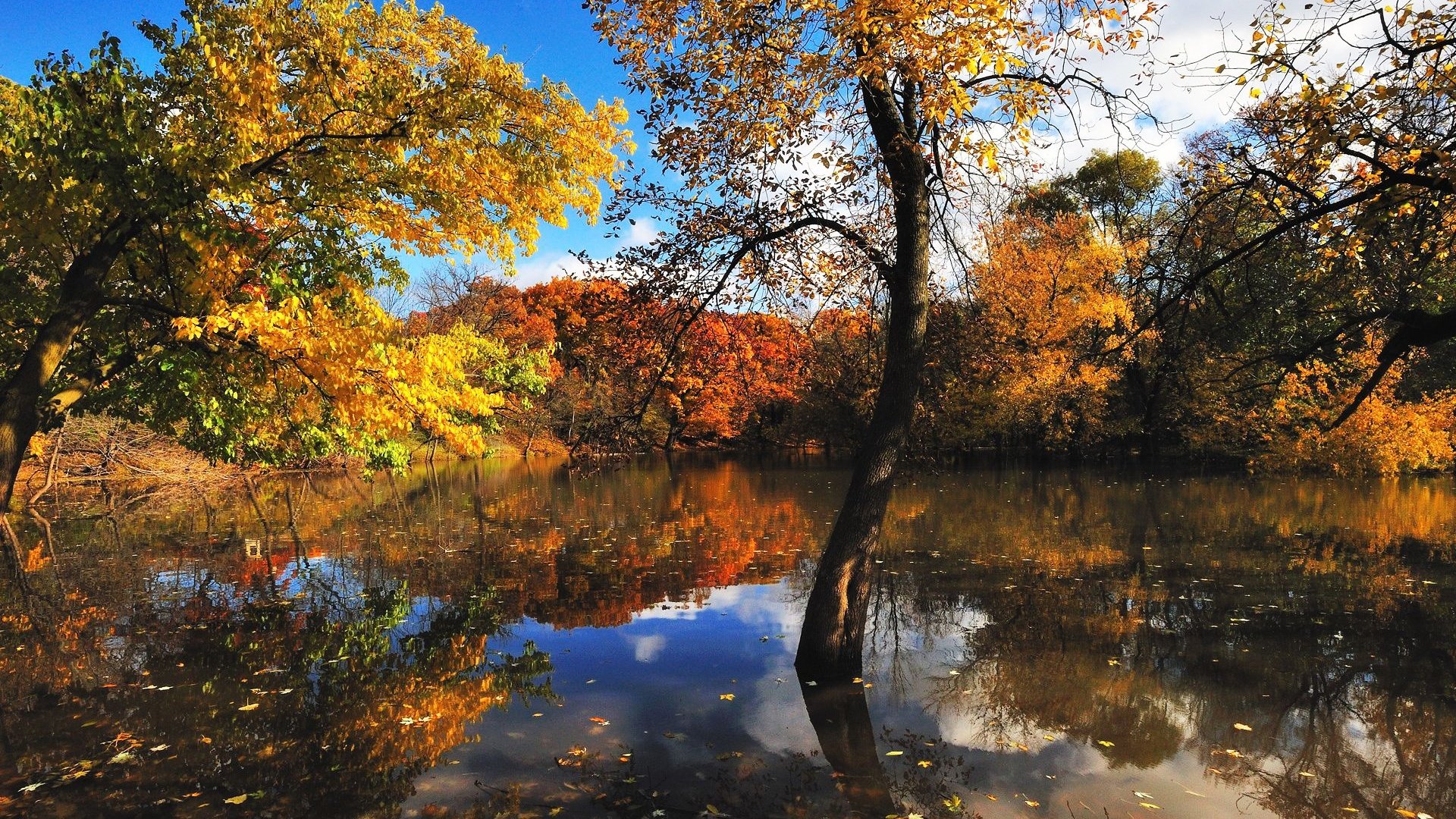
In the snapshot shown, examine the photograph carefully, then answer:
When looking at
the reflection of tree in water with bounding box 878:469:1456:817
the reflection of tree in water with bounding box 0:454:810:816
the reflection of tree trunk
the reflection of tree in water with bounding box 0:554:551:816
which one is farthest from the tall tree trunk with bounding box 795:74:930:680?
the reflection of tree in water with bounding box 0:454:810:816

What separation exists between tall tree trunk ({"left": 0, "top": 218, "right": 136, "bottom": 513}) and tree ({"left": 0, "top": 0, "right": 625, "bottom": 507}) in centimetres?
2

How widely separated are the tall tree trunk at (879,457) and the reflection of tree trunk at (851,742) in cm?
33

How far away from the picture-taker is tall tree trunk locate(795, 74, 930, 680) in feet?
22.1

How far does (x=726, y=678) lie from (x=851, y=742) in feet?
5.54

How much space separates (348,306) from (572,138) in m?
3.38

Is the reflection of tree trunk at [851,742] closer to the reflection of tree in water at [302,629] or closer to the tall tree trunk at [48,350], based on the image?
the reflection of tree in water at [302,629]

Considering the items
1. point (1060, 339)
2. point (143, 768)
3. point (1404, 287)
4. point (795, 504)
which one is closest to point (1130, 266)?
point (1060, 339)

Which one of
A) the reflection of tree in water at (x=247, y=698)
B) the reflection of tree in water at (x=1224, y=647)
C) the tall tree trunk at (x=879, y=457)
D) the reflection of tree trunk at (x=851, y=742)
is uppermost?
the tall tree trunk at (x=879, y=457)

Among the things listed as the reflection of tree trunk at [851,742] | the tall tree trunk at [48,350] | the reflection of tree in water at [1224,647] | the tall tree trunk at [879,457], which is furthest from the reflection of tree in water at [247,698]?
the reflection of tree in water at [1224,647]

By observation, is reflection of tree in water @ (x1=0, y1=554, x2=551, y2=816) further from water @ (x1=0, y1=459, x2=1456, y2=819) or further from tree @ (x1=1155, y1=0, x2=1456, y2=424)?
tree @ (x1=1155, y1=0, x2=1456, y2=424)

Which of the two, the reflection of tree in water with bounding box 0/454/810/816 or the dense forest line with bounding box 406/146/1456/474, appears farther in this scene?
the dense forest line with bounding box 406/146/1456/474

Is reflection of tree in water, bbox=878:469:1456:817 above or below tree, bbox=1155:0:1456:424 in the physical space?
below

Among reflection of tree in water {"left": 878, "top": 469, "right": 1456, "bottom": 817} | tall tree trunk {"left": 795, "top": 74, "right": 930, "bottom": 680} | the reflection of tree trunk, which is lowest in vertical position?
the reflection of tree trunk

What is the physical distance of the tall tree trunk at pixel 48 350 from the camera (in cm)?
664
